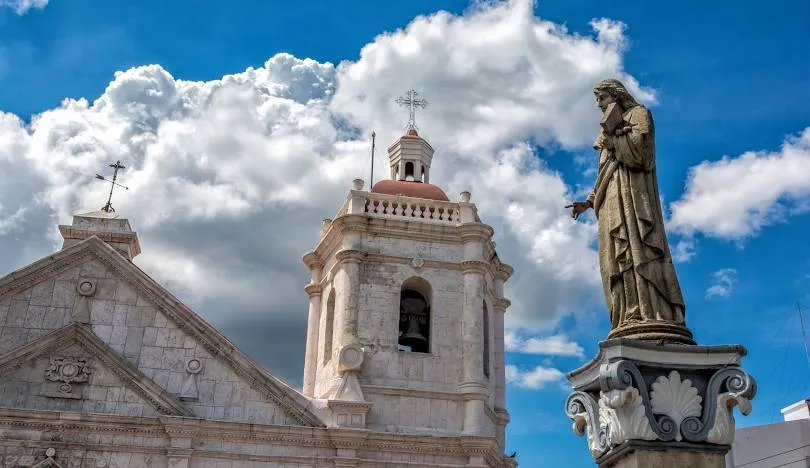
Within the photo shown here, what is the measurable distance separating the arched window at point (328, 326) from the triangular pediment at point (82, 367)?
4.27 m

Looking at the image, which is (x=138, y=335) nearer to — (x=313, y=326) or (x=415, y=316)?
(x=313, y=326)

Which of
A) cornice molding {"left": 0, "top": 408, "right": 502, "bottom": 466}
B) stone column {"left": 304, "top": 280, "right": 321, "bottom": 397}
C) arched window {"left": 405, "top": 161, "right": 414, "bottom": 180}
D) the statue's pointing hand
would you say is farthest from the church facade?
the statue's pointing hand

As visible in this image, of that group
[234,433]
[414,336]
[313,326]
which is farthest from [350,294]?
[234,433]

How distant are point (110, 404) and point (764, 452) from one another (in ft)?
57.2

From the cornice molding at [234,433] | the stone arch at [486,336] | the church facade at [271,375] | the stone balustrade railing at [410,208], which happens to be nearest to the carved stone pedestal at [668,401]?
the cornice molding at [234,433]

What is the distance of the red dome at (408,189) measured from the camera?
72.8 ft

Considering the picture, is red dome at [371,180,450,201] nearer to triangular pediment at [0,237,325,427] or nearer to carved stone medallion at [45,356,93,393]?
triangular pediment at [0,237,325,427]

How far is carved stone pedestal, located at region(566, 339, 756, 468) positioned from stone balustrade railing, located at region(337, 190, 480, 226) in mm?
14437

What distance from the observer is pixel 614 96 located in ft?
25.1

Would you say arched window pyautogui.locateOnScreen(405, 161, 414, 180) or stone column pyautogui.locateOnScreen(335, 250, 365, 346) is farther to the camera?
arched window pyautogui.locateOnScreen(405, 161, 414, 180)

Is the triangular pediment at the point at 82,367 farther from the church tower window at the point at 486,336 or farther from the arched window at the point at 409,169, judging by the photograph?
the arched window at the point at 409,169

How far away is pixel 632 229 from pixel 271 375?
12892mm

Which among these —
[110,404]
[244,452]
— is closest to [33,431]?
[110,404]

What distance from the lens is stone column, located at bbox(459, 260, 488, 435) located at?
18984mm
